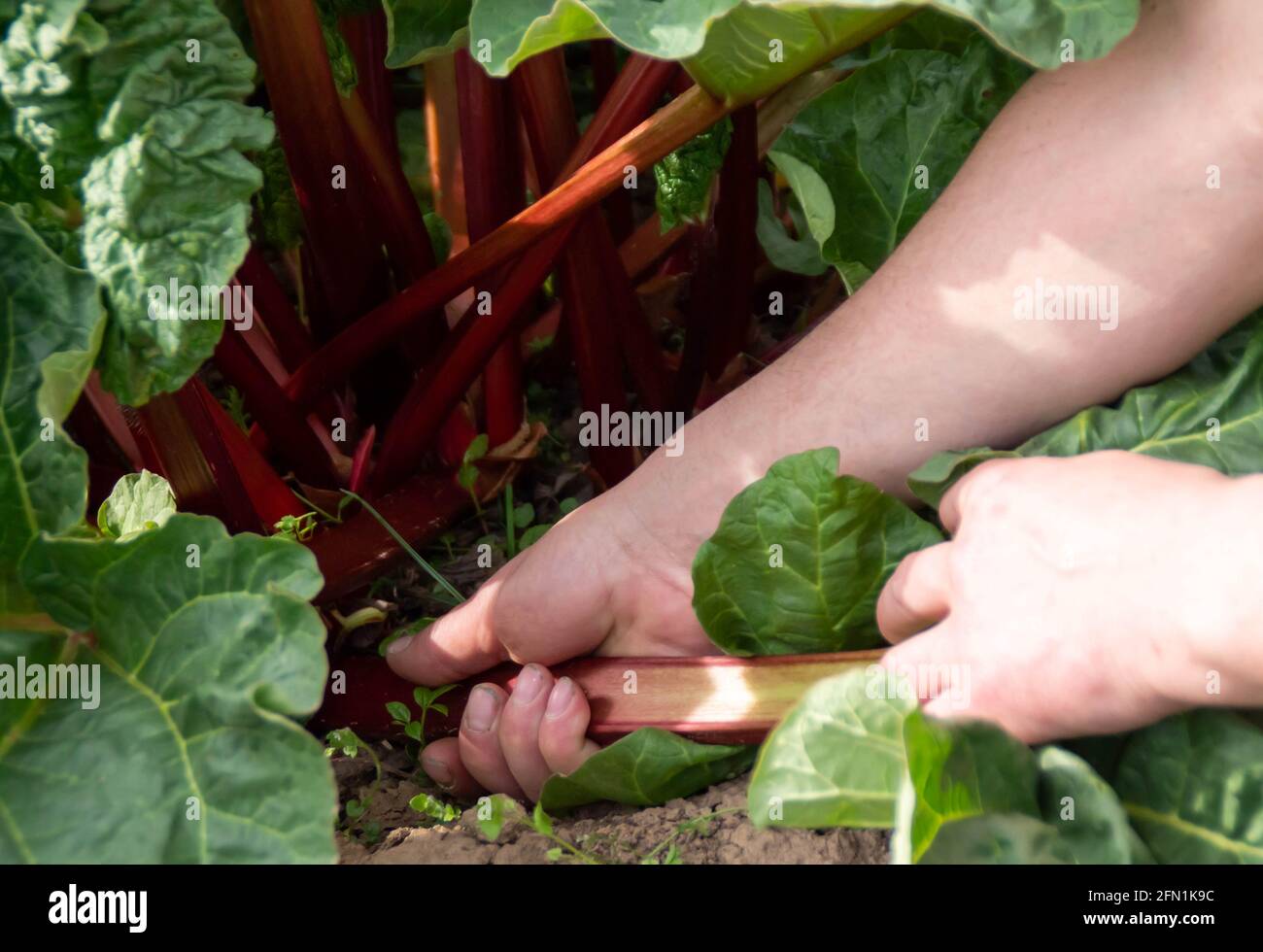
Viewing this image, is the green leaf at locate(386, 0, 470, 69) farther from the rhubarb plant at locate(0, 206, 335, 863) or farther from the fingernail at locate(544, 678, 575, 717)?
the fingernail at locate(544, 678, 575, 717)

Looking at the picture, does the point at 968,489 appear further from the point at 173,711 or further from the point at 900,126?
the point at 173,711

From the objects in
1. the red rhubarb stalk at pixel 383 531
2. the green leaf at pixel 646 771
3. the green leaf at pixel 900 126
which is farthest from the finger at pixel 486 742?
the green leaf at pixel 900 126

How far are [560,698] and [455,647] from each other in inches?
6.1

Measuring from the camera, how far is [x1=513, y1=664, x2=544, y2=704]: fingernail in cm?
115

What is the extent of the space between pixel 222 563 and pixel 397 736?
0.48m

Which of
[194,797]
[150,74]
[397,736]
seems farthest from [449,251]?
[194,797]

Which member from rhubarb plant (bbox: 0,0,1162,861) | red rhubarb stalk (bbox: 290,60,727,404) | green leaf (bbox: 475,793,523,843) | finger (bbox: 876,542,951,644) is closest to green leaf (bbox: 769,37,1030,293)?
rhubarb plant (bbox: 0,0,1162,861)

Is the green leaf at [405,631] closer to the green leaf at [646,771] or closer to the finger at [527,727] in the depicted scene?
the finger at [527,727]

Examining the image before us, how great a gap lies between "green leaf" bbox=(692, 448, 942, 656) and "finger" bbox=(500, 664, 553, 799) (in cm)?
18

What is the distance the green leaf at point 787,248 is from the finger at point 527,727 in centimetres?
55

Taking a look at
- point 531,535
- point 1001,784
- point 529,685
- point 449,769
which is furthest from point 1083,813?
point 531,535

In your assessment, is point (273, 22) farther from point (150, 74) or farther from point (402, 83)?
point (402, 83)

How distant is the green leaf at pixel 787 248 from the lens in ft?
4.61

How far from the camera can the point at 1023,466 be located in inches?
35.7
